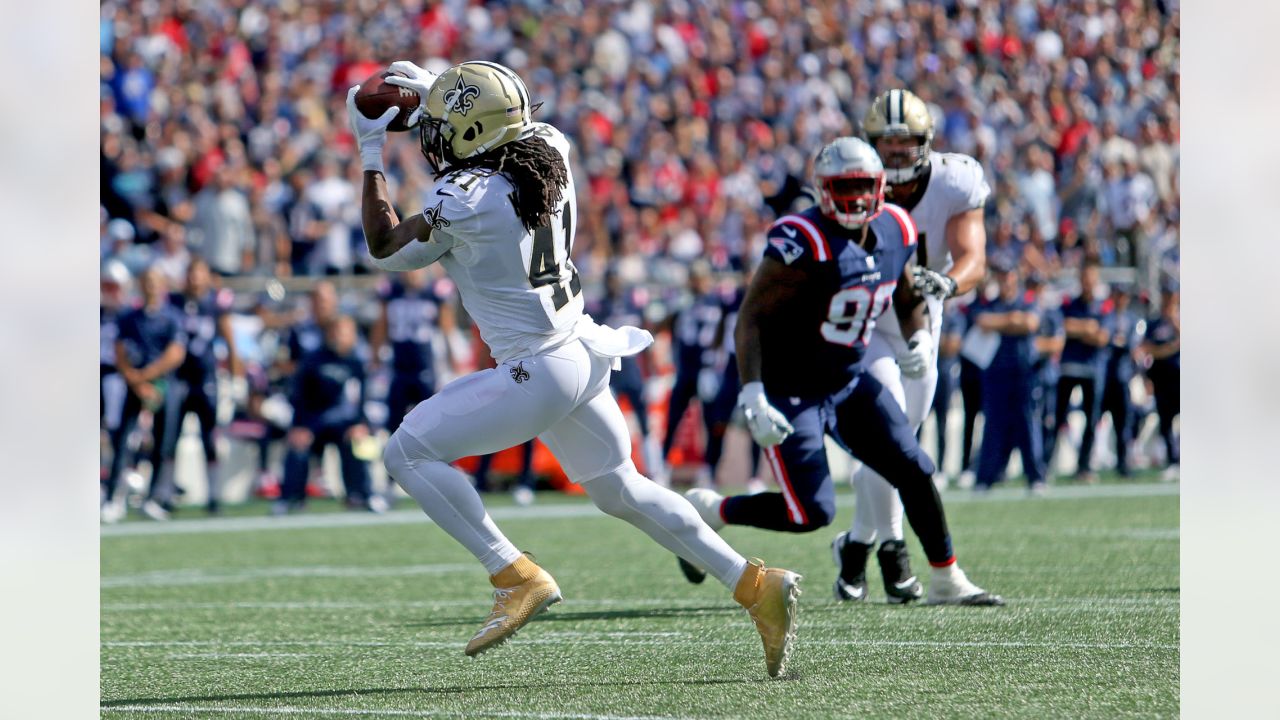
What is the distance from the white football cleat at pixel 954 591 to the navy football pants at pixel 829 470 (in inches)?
2.3

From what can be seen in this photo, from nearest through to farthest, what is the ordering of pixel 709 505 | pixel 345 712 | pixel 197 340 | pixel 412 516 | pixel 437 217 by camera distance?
pixel 345 712, pixel 437 217, pixel 709 505, pixel 412 516, pixel 197 340

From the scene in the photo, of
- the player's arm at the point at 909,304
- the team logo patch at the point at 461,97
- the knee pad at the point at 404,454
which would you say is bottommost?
the knee pad at the point at 404,454

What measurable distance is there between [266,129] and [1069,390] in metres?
7.73

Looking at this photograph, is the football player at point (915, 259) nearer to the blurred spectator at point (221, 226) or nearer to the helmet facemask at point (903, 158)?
the helmet facemask at point (903, 158)

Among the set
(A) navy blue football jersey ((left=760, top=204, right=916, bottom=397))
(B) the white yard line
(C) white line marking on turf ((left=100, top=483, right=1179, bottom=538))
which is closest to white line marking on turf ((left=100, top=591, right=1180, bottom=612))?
(B) the white yard line

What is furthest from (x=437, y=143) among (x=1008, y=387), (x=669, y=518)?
(x=1008, y=387)

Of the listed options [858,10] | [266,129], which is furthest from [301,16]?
[858,10]

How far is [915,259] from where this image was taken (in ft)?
20.2

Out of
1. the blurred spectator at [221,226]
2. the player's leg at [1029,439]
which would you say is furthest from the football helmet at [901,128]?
the blurred spectator at [221,226]

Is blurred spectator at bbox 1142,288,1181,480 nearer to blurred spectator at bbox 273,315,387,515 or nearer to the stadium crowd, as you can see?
the stadium crowd

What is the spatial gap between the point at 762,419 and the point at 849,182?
0.78 metres

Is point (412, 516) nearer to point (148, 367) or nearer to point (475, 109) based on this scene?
point (148, 367)

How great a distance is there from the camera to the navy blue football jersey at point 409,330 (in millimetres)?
12820

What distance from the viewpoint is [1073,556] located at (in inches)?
303
